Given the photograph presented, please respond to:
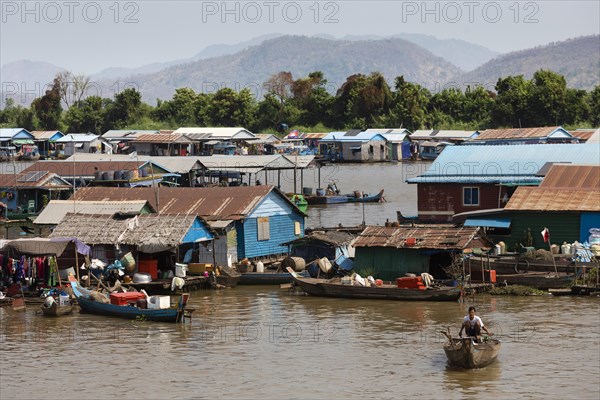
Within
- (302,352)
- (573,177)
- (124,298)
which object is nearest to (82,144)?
(573,177)

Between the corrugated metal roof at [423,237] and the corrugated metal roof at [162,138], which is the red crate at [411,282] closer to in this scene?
the corrugated metal roof at [423,237]

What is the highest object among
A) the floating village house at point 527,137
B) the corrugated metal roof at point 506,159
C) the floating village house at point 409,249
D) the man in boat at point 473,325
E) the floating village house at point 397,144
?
the floating village house at point 397,144

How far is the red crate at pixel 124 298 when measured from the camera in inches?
1199

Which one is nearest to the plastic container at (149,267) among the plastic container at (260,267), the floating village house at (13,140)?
the plastic container at (260,267)

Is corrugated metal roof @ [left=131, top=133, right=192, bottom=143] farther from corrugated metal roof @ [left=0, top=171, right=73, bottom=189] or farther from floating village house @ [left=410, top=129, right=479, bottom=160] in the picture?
corrugated metal roof @ [left=0, top=171, right=73, bottom=189]

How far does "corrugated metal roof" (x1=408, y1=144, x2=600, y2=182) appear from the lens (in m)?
41.8

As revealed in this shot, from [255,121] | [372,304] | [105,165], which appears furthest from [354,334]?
[255,121]

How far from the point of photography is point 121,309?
30.0 m

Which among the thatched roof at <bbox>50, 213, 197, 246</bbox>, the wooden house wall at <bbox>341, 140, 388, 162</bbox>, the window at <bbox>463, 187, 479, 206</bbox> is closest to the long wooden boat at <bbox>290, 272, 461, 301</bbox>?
the thatched roof at <bbox>50, 213, 197, 246</bbox>

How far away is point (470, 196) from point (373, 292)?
11186 millimetres

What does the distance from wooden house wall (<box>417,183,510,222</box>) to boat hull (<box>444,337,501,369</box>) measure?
58.2 ft

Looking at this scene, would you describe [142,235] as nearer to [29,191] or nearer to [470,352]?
[470,352]

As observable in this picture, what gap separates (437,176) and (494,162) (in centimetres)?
226

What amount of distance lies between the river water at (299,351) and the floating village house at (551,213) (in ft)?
12.6
